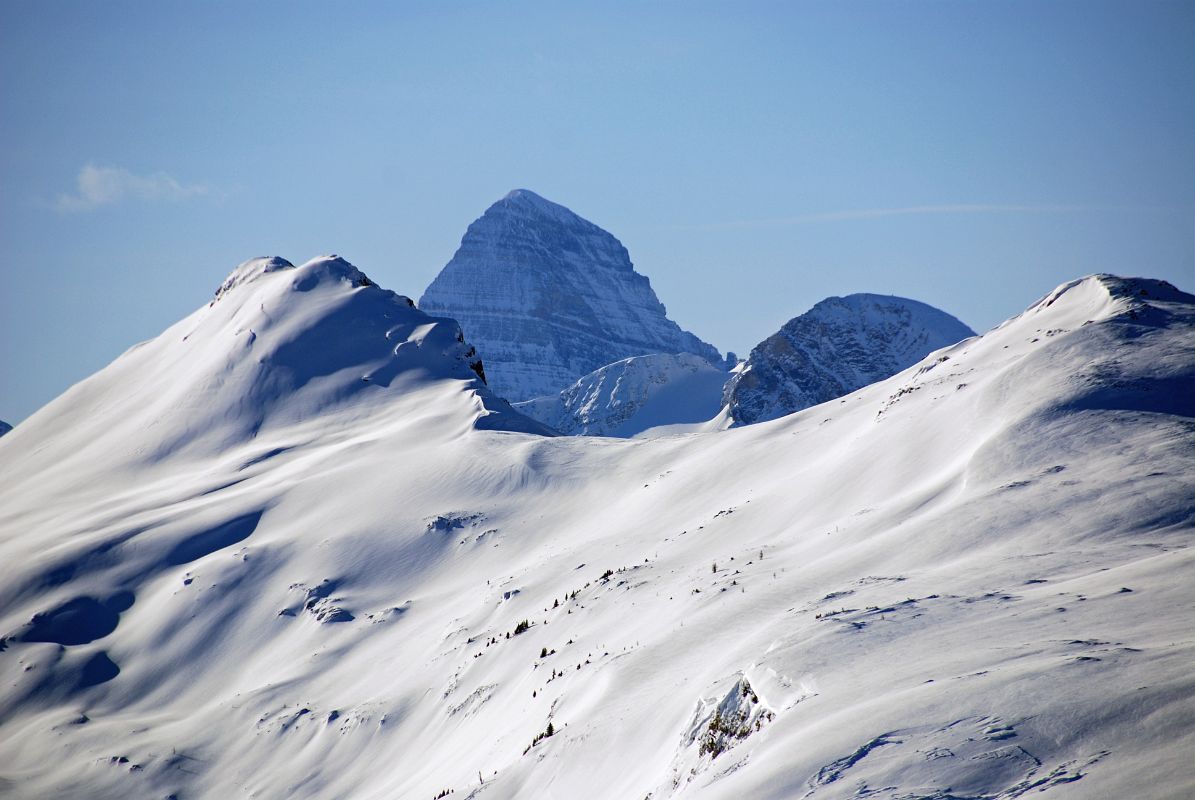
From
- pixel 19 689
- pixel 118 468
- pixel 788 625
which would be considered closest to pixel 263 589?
pixel 19 689

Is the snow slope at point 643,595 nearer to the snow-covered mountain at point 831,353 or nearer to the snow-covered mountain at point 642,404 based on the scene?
the snow-covered mountain at point 831,353

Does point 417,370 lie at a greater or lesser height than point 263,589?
greater

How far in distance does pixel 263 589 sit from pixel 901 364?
515ft

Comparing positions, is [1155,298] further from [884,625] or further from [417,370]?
[417,370]

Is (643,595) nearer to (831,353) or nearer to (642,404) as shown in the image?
(642,404)

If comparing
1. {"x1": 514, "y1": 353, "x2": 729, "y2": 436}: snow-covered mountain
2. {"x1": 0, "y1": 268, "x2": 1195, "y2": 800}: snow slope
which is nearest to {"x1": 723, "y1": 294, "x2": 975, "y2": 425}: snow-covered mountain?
{"x1": 514, "y1": 353, "x2": 729, "y2": 436}: snow-covered mountain

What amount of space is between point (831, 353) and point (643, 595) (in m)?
168

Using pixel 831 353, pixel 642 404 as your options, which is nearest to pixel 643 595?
pixel 642 404

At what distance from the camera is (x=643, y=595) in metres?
28.7

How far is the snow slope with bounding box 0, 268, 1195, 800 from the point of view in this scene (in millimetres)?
14078

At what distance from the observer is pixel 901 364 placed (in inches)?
7377

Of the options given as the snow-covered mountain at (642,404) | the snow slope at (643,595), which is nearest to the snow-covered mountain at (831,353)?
the snow-covered mountain at (642,404)

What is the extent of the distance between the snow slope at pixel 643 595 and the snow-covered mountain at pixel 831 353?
116 metres

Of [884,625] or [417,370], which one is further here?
[417,370]
